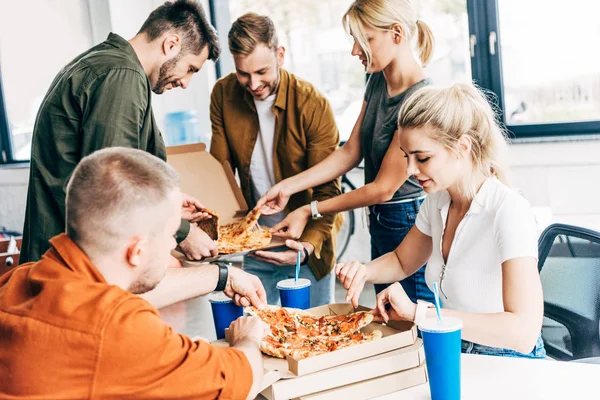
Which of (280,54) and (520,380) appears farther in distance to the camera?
(280,54)

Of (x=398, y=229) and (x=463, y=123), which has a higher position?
(x=463, y=123)

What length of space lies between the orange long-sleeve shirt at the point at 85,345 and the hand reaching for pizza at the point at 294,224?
53.5 inches

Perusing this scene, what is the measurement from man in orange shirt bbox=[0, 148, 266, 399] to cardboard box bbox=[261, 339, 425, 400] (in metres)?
0.05

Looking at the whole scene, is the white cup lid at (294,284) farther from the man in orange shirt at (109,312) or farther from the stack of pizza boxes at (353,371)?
the man in orange shirt at (109,312)

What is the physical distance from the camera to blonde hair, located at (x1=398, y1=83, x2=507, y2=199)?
1.82 m

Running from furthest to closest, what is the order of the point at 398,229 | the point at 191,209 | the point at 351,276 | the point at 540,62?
1. the point at 540,62
2. the point at 191,209
3. the point at 398,229
4. the point at 351,276

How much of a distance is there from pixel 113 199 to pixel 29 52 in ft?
18.4

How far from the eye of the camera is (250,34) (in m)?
2.53

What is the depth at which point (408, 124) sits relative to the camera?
1876 millimetres

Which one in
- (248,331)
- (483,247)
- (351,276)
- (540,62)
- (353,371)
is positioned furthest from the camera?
(540,62)

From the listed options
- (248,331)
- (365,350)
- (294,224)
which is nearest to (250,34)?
(294,224)

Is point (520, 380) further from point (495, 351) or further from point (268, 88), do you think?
point (268, 88)

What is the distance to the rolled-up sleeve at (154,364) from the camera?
1188mm

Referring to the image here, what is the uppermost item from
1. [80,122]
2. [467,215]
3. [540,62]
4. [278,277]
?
[540,62]
